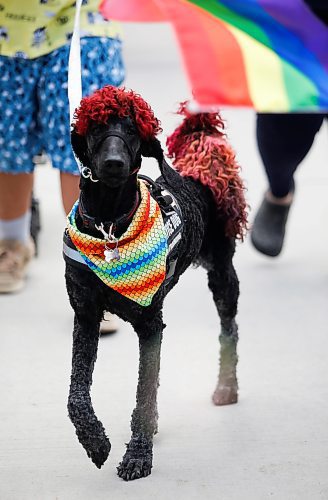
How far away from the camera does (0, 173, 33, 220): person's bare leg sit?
487 cm

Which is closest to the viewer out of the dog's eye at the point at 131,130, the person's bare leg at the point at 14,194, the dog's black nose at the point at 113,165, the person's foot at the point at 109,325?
the dog's black nose at the point at 113,165

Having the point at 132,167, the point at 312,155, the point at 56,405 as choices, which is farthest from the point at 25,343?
the point at 312,155

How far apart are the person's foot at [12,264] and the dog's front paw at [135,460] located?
1.81m

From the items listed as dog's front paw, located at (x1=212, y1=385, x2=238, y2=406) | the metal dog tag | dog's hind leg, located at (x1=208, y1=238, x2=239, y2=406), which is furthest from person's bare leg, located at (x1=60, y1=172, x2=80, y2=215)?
the metal dog tag

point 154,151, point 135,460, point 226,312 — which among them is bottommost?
point 135,460

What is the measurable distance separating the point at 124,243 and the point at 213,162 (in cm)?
73

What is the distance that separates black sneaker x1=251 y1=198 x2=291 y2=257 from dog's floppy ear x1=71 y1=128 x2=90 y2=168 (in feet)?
7.78

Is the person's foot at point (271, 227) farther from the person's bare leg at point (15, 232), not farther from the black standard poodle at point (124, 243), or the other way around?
the black standard poodle at point (124, 243)

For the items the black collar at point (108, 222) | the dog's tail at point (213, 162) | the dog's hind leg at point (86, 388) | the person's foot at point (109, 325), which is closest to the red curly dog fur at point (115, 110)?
the black collar at point (108, 222)

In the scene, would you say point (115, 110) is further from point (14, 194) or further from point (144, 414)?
point (14, 194)

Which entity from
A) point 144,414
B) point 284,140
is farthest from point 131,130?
point 284,140

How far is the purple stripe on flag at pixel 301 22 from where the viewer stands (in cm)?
375

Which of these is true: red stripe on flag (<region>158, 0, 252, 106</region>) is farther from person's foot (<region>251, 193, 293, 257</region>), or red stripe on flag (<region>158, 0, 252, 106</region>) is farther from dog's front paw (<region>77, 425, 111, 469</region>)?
person's foot (<region>251, 193, 293, 257</region>)

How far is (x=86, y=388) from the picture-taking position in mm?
3309
